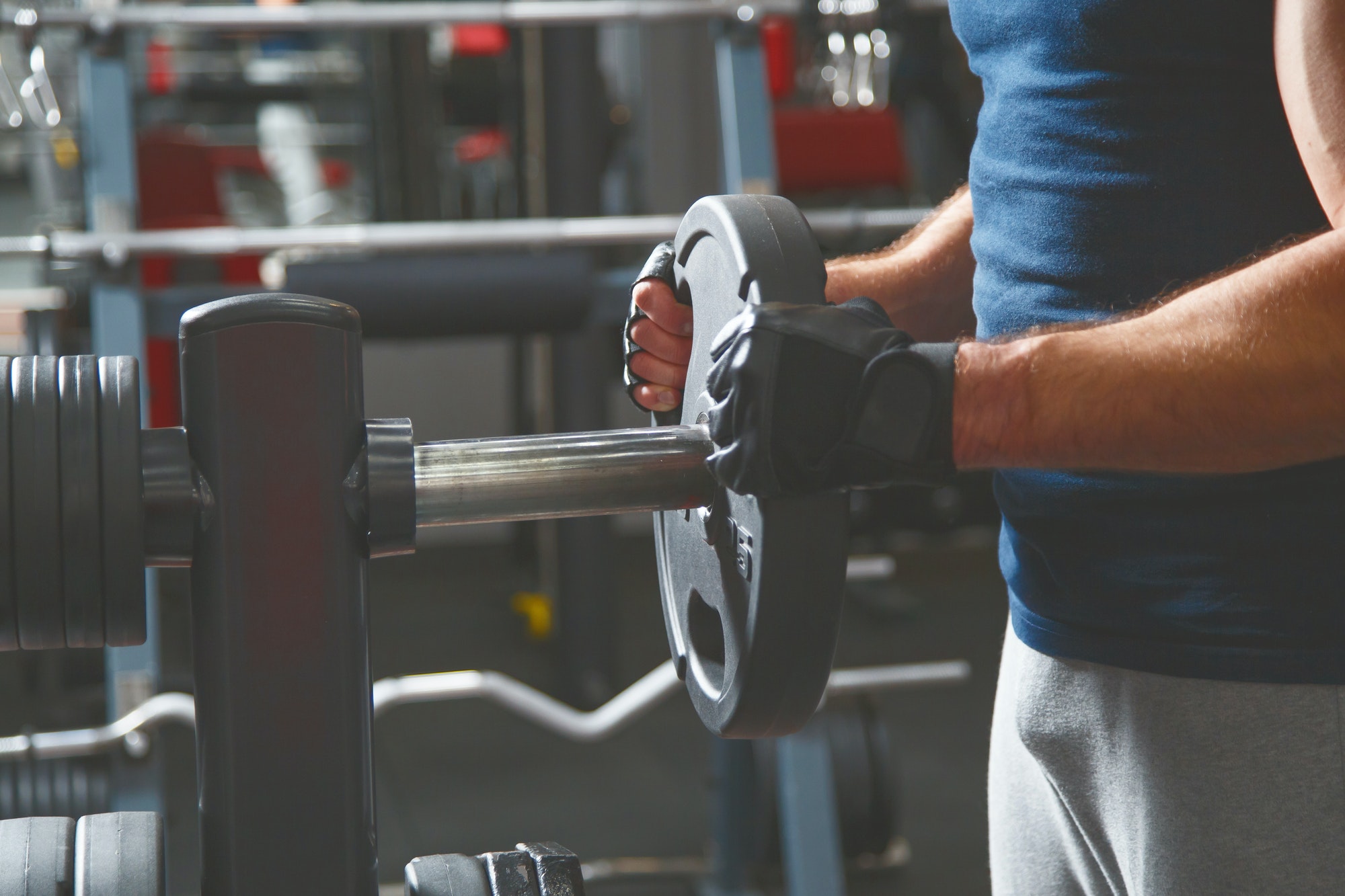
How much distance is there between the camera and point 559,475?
2.01ft

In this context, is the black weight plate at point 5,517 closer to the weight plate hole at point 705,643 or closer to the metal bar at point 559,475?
the metal bar at point 559,475

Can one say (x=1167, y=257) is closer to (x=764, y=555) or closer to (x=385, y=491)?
(x=764, y=555)

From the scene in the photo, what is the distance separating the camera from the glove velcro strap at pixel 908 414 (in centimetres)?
58

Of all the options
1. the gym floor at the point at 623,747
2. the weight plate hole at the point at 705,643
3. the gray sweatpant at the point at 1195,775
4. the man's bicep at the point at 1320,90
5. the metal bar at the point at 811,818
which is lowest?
the gym floor at the point at 623,747

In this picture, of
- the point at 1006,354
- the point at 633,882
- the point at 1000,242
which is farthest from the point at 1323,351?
the point at 633,882

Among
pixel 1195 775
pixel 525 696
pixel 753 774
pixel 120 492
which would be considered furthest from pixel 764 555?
pixel 753 774

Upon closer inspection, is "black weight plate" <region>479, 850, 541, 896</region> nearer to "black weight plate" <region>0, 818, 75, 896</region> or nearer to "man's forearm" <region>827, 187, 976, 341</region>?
"black weight plate" <region>0, 818, 75, 896</region>

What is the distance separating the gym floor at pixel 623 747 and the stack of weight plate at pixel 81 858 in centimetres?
157

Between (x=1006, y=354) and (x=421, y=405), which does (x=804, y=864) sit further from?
(x=421, y=405)

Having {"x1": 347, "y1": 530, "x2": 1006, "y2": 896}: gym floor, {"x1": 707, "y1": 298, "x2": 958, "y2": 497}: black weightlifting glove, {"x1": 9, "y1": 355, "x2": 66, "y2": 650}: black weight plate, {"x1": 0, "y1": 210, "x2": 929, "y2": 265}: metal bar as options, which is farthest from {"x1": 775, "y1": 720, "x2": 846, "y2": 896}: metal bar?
{"x1": 9, "y1": 355, "x2": 66, "y2": 650}: black weight plate

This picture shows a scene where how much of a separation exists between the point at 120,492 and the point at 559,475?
20 cm

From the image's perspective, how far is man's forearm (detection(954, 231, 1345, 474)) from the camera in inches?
24.0

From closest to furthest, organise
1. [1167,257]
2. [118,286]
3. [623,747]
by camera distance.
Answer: [1167,257]
[118,286]
[623,747]

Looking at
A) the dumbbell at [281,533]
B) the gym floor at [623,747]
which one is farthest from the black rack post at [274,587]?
the gym floor at [623,747]
